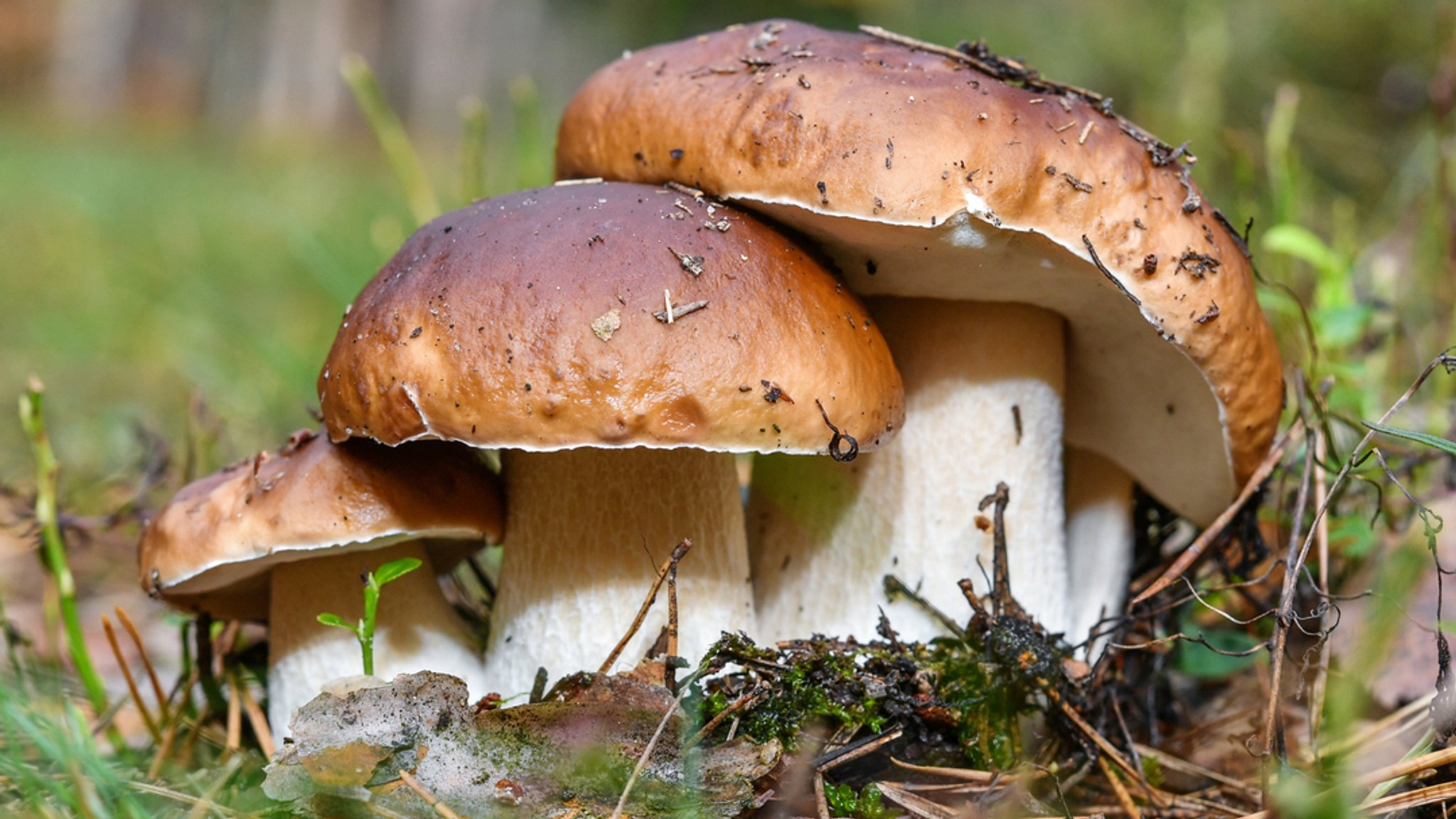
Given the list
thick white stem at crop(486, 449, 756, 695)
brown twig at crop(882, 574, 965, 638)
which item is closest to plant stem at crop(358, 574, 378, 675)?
thick white stem at crop(486, 449, 756, 695)

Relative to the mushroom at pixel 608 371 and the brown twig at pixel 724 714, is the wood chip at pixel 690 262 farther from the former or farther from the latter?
the brown twig at pixel 724 714

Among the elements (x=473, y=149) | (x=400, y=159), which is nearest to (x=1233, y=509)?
(x=473, y=149)

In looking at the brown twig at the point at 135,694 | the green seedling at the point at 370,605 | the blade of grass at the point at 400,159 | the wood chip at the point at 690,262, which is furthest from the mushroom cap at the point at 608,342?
the blade of grass at the point at 400,159

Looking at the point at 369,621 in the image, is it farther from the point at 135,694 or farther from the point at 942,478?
the point at 942,478

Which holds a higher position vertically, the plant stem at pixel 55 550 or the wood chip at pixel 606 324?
the wood chip at pixel 606 324

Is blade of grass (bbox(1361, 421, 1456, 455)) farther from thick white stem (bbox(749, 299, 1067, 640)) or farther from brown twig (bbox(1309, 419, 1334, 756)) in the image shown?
thick white stem (bbox(749, 299, 1067, 640))

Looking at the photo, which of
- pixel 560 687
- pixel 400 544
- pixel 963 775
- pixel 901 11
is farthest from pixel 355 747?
pixel 901 11
